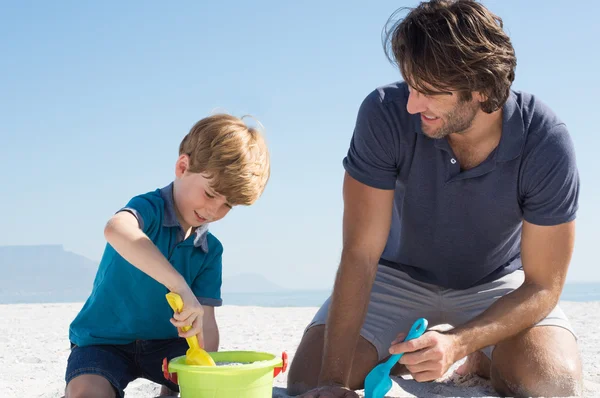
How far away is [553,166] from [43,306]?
637 cm

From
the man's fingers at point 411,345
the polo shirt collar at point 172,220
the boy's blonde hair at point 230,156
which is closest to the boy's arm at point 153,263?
the polo shirt collar at point 172,220

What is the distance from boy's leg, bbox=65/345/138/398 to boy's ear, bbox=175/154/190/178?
2.10ft

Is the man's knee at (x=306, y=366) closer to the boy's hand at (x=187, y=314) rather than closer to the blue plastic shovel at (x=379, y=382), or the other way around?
the blue plastic shovel at (x=379, y=382)

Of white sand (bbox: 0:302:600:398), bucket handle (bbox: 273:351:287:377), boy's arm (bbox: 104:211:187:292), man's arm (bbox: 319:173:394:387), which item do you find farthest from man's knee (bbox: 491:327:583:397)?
boy's arm (bbox: 104:211:187:292)

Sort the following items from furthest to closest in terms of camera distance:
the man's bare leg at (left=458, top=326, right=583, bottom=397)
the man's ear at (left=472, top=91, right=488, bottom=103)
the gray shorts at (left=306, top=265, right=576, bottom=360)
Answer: the gray shorts at (left=306, top=265, right=576, bottom=360)
the man's bare leg at (left=458, top=326, right=583, bottom=397)
the man's ear at (left=472, top=91, right=488, bottom=103)

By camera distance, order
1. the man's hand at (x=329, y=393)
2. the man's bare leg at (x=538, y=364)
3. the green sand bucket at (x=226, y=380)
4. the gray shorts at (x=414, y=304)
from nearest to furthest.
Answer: the green sand bucket at (x=226, y=380) < the man's hand at (x=329, y=393) < the man's bare leg at (x=538, y=364) < the gray shorts at (x=414, y=304)

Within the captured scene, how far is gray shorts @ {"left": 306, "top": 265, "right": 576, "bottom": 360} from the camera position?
2.57 meters

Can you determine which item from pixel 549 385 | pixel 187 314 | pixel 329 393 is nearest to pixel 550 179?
pixel 549 385

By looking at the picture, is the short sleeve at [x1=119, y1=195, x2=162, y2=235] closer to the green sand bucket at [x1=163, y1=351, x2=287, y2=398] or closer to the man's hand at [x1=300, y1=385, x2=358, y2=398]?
the green sand bucket at [x1=163, y1=351, x2=287, y2=398]

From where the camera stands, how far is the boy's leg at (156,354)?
2273 millimetres

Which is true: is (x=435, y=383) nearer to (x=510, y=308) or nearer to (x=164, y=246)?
(x=510, y=308)

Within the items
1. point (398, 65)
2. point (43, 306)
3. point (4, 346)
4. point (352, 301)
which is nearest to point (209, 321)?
point (352, 301)

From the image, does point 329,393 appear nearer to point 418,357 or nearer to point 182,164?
point 418,357

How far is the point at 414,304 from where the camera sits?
2.64 m
